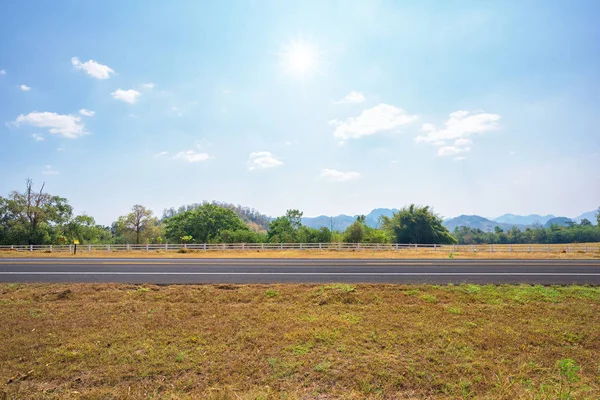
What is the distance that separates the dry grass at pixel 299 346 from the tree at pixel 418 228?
5098 cm

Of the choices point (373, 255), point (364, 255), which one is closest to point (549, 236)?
point (373, 255)

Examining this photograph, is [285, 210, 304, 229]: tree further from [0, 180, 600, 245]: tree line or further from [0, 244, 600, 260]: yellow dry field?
[0, 244, 600, 260]: yellow dry field

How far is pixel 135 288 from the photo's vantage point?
10.6 m

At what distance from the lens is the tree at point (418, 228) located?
5816cm

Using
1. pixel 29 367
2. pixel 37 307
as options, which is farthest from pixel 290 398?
pixel 37 307

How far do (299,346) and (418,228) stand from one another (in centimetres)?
5745

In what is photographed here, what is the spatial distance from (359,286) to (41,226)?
60.0 meters

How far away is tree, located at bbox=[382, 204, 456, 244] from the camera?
58.2 metres

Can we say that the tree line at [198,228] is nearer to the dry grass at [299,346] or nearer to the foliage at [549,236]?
the dry grass at [299,346]

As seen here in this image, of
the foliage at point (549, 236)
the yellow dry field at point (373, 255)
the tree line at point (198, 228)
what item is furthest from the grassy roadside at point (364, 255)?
the foliage at point (549, 236)

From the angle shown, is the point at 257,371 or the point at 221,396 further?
the point at 257,371

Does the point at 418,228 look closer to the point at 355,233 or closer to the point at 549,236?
the point at 355,233

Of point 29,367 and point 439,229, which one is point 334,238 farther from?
point 29,367

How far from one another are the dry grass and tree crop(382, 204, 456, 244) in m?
51.0
